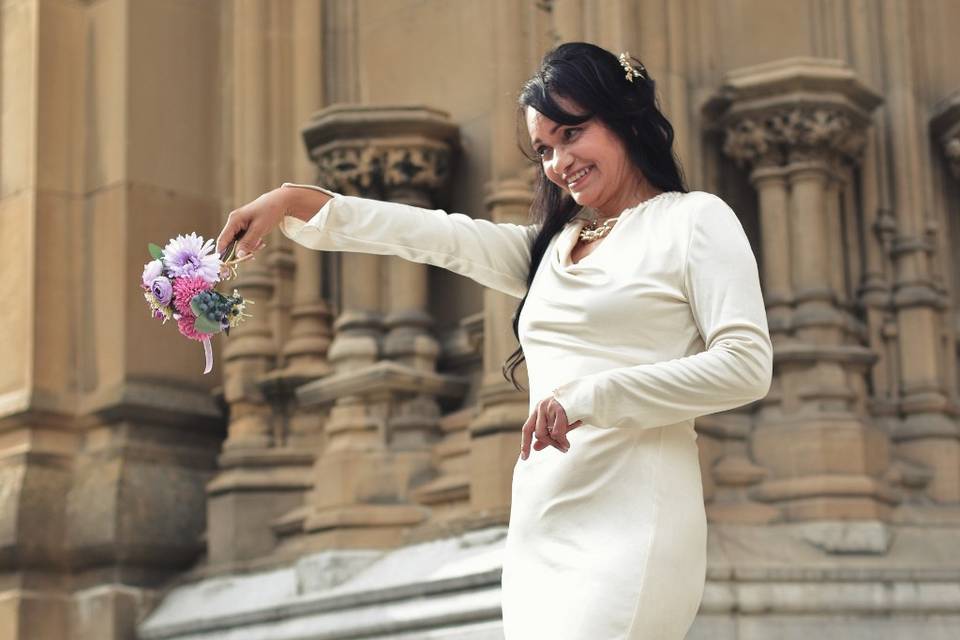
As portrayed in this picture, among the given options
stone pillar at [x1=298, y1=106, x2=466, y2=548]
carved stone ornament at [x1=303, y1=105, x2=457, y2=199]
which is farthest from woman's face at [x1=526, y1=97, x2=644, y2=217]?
carved stone ornament at [x1=303, y1=105, x2=457, y2=199]

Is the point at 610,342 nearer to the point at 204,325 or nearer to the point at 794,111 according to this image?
the point at 204,325

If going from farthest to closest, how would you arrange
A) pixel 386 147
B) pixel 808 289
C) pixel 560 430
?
pixel 386 147 < pixel 808 289 < pixel 560 430

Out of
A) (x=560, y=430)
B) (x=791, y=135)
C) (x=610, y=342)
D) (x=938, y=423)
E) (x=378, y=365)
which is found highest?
(x=791, y=135)

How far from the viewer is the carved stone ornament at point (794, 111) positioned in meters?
5.42

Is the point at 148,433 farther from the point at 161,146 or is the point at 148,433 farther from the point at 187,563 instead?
the point at 161,146

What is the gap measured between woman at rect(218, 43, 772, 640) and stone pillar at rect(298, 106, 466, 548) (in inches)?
141

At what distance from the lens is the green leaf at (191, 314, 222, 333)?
2.24 metres

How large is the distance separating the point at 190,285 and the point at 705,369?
691 mm

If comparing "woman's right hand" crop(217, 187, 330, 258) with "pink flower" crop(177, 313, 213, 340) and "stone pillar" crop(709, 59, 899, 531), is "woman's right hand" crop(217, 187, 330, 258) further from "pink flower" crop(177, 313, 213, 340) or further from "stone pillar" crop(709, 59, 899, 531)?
"stone pillar" crop(709, 59, 899, 531)

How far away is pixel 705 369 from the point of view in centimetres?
200

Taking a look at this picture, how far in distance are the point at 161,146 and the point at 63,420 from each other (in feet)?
3.84

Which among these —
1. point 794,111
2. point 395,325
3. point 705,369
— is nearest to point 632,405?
point 705,369

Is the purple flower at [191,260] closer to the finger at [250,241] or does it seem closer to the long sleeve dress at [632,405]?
the finger at [250,241]

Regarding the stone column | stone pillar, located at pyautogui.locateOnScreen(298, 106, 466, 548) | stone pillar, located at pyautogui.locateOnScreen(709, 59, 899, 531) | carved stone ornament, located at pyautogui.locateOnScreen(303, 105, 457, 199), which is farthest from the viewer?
carved stone ornament, located at pyautogui.locateOnScreen(303, 105, 457, 199)
